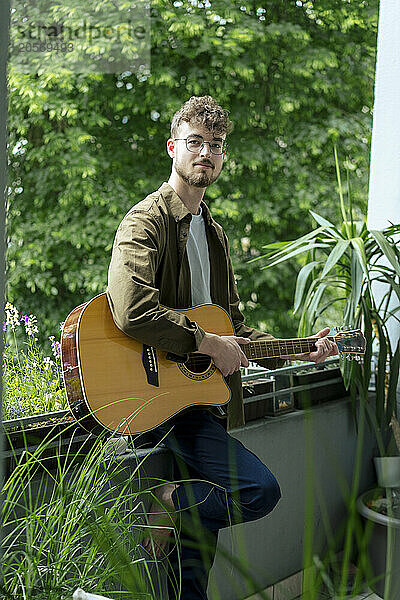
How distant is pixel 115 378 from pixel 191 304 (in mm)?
335

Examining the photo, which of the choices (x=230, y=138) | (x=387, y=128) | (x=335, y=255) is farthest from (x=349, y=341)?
(x=230, y=138)

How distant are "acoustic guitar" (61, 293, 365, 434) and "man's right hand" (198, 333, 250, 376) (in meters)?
0.04

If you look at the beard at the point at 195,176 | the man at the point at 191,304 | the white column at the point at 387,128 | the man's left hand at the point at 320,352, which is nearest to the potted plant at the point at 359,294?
the white column at the point at 387,128

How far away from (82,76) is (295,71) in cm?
155

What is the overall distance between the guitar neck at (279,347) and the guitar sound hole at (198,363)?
0.52 feet

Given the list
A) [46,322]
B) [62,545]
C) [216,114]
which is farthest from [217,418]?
[46,322]

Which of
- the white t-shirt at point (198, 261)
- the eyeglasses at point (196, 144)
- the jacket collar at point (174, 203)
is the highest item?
the eyeglasses at point (196, 144)

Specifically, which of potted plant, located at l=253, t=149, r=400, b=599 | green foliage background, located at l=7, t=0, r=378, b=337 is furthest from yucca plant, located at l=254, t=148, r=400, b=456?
green foliage background, located at l=7, t=0, r=378, b=337

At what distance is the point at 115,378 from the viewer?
1.75 meters

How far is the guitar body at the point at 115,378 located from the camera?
67.4 inches

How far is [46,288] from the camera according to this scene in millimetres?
4391

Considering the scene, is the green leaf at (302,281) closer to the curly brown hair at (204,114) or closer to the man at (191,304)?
the man at (191,304)

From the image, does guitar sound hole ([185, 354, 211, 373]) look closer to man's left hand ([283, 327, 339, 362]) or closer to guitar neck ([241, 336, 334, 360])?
guitar neck ([241, 336, 334, 360])

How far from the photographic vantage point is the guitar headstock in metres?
2.17
